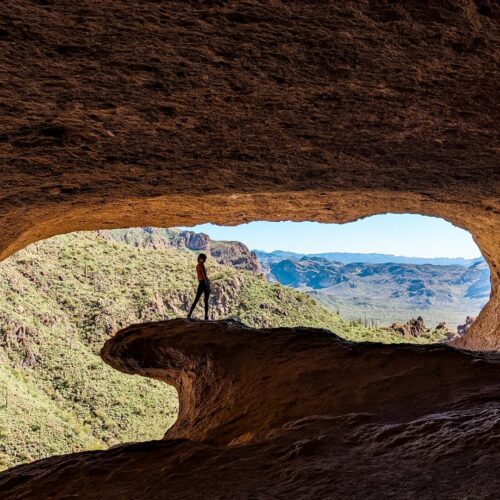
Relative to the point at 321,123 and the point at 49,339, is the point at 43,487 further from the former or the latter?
the point at 49,339

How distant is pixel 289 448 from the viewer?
3.51 m

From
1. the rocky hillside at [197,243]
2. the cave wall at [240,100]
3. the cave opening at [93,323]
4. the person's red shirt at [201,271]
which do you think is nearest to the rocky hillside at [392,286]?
the rocky hillside at [197,243]

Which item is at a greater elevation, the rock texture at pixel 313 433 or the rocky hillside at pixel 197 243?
the rocky hillside at pixel 197 243

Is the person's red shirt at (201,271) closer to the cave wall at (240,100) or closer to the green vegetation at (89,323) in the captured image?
the cave wall at (240,100)

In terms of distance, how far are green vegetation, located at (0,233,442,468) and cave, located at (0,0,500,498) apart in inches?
485

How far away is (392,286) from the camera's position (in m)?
151

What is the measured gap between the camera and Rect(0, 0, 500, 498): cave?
3352 mm

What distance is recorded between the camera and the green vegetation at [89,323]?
18.7 metres

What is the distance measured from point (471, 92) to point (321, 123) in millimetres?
1503

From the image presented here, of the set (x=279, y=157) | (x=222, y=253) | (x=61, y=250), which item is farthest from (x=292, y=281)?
(x=279, y=157)

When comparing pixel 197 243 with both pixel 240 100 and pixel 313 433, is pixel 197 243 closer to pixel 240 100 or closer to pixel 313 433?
pixel 240 100

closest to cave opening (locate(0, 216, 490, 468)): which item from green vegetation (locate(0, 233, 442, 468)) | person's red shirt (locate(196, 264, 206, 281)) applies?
green vegetation (locate(0, 233, 442, 468))

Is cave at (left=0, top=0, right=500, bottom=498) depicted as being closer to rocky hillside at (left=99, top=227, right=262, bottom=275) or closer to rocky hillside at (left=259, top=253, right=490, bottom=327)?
rocky hillside at (left=99, top=227, right=262, bottom=275)

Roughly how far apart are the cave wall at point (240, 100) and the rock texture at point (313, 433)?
2.46 metres
